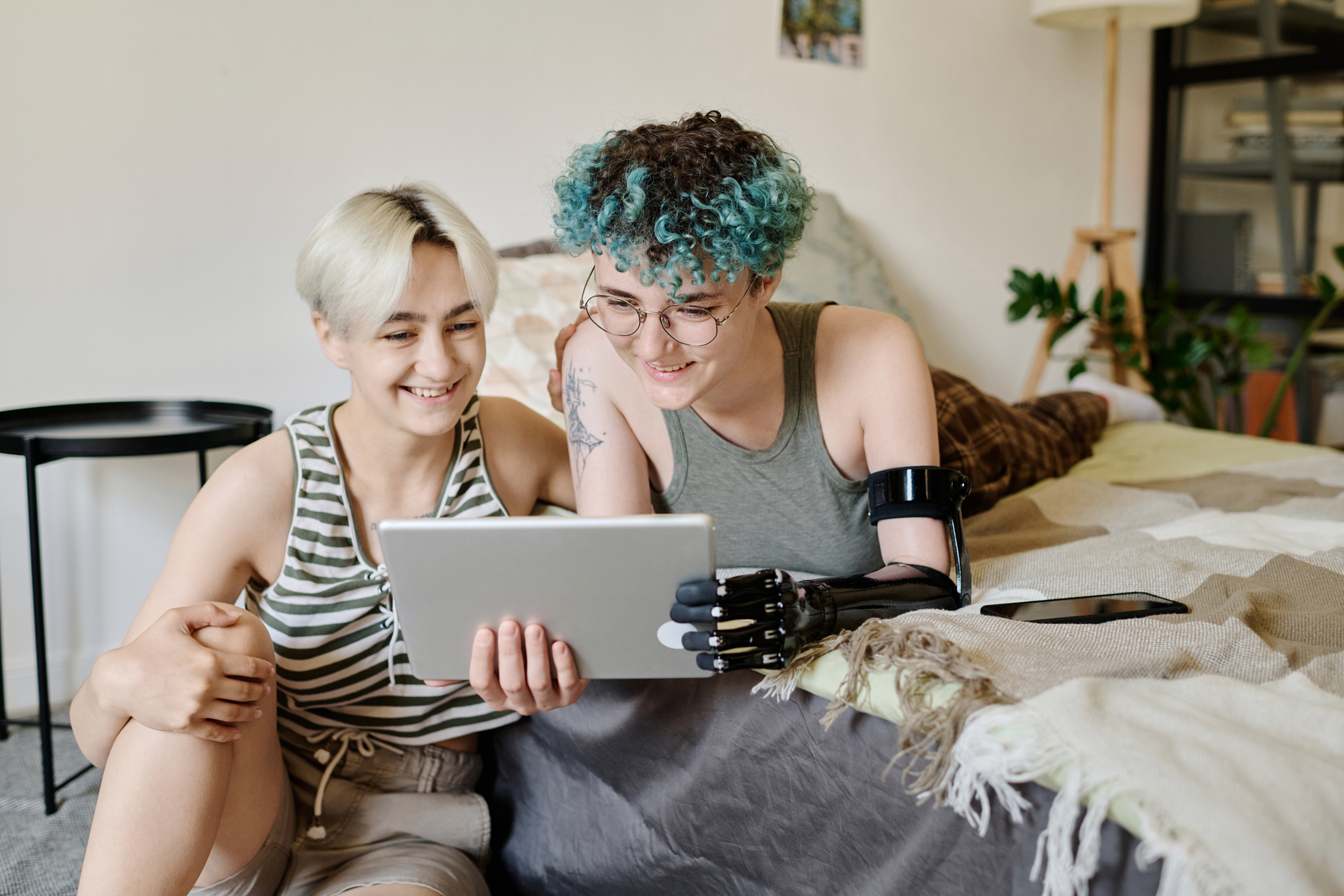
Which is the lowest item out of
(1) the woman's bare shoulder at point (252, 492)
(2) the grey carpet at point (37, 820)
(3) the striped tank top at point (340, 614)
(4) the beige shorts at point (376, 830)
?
(2) the grey carpet at point (37, 820)

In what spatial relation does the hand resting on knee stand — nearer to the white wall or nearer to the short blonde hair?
the short blonde hair

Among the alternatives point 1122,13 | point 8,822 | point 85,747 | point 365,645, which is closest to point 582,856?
point 365,645

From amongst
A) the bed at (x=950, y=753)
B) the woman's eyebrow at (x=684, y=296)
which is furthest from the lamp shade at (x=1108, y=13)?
the woman's eyebrow at (x=684, y=296)

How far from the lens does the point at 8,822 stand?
1.51m

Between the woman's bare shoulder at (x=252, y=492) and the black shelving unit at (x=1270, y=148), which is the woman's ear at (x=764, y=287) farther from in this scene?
the black shelving unit at (x=1270, y=148)

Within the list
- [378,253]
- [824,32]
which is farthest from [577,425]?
[824,32]

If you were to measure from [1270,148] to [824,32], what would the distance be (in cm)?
160

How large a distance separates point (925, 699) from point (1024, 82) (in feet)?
Answer: 9.15

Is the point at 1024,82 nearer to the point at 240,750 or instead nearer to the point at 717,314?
the point at 717,314

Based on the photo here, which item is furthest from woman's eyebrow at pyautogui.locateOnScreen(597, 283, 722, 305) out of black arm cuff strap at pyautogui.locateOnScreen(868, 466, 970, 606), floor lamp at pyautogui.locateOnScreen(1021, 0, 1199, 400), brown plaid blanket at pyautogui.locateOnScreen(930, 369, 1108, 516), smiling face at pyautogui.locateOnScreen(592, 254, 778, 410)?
floor lamp at pyautogui.locateOnScreen(1021, 0, 1199, 400)

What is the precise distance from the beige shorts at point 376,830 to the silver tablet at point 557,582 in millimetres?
344

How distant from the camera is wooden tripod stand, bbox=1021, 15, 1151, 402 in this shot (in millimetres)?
2922

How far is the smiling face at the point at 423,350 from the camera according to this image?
108 centimetres

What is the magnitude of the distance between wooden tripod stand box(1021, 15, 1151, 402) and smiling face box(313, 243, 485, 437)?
87.7 inches
